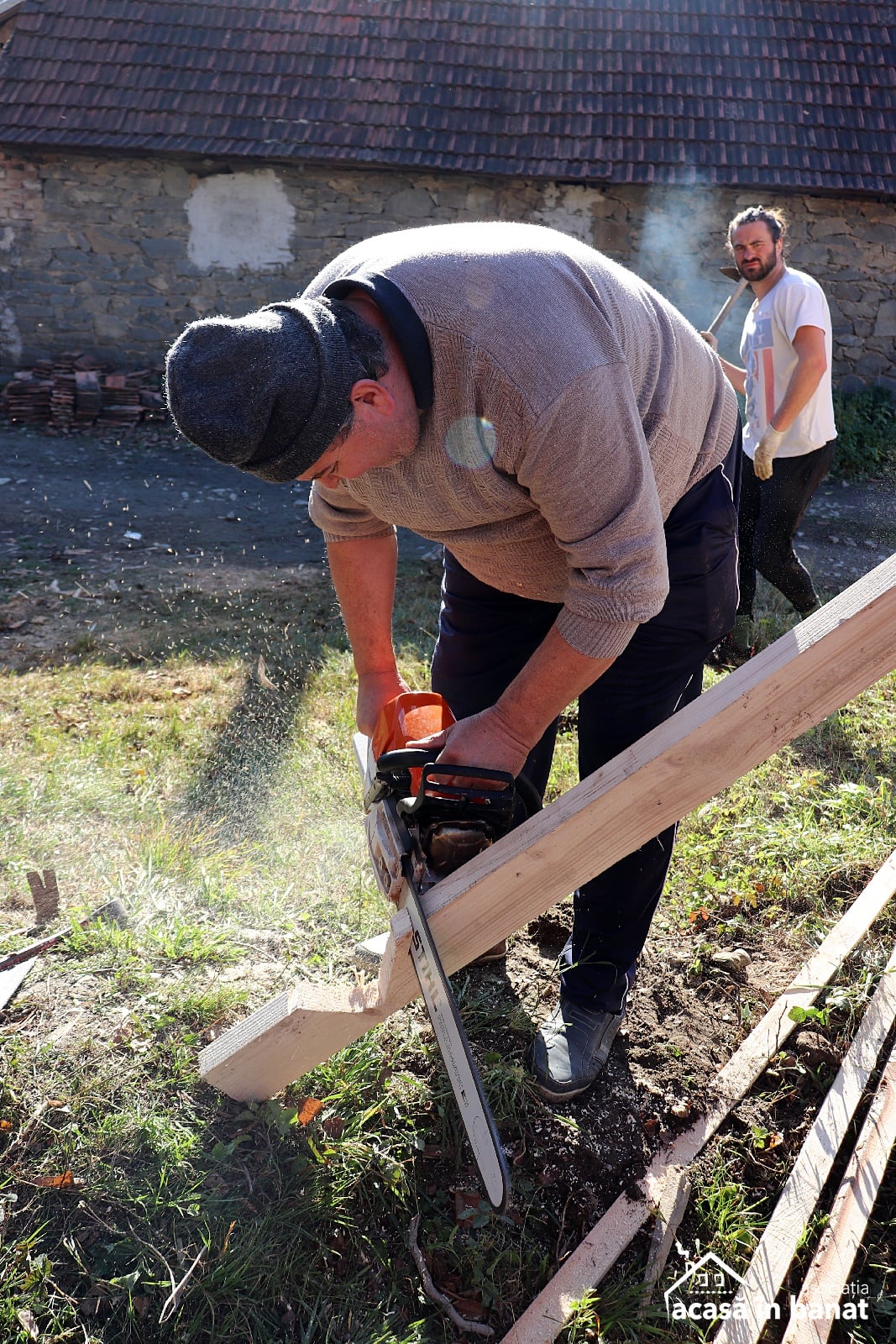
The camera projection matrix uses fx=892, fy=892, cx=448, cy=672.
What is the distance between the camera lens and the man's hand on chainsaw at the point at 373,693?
2.38 metres

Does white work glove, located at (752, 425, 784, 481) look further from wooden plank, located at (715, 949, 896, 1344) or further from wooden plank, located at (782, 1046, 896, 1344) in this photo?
wooden plank, located at (782, 1046, 896, 1344)

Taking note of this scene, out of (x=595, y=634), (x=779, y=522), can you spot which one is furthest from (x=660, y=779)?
(x=779, y=522)

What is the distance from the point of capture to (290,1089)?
2.29 metres

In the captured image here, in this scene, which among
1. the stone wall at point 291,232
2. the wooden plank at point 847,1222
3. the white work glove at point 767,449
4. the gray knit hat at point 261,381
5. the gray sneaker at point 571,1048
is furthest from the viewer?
the stone wall at point 291,232

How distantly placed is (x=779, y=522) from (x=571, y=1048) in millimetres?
3693

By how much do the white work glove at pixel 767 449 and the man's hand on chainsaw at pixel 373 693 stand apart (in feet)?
11.0

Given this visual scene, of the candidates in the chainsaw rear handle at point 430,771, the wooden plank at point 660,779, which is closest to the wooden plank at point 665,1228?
the wooden plank at point 660,779

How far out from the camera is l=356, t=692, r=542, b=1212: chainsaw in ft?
5.41

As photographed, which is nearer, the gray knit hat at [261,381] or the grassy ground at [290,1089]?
the gray knit hat at [261,381]

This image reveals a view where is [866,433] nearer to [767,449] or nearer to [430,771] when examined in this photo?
[767,449]

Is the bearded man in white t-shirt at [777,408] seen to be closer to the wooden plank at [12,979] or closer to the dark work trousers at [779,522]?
the dark work trousers at [779,522]

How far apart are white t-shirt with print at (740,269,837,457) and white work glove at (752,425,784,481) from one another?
8 cm

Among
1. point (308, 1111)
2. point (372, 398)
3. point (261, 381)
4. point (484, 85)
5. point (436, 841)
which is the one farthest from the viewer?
point (484, 85)

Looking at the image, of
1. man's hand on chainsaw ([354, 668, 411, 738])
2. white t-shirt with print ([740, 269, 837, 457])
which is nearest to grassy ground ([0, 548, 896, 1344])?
man's hand on chainsaw ([354, 668, 411, 738])
